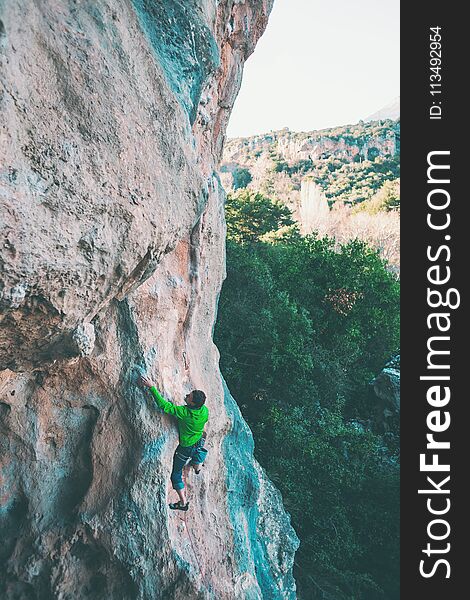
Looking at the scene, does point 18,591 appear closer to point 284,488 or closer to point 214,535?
point 214,535

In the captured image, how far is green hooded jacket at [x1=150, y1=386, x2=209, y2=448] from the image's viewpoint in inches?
261

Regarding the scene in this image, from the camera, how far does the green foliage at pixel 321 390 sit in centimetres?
1251

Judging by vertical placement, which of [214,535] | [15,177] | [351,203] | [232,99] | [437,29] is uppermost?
[351,203]

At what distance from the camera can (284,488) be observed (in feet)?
42.2

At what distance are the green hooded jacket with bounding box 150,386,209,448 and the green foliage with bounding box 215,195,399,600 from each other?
6.56 meters

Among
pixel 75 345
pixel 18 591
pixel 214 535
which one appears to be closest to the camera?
pixel 75 345

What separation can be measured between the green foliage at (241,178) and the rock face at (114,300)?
51.1 metres

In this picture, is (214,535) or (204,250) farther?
(204,250)

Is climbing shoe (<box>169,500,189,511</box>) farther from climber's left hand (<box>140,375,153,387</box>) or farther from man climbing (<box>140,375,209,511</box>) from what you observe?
climber's left hand (<box>140,375,153,387</box>)

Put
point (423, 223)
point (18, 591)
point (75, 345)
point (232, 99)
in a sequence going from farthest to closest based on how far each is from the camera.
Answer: point (232, 99)
point (423, 223)
point (18, 591)
point (75, 345)

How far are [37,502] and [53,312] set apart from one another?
2861 mm

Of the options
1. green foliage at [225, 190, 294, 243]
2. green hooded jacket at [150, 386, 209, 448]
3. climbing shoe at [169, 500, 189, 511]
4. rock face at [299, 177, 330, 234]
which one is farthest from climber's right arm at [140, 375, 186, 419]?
rock face at [299, 177, 330, 234]

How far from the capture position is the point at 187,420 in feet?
22.6

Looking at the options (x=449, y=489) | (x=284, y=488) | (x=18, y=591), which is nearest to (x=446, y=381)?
(x=449, y=489)
